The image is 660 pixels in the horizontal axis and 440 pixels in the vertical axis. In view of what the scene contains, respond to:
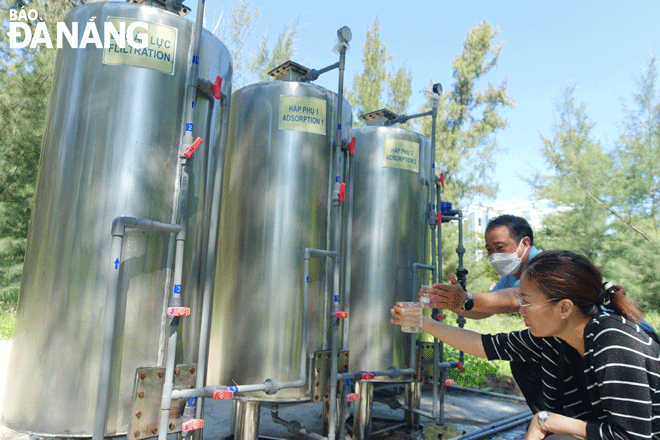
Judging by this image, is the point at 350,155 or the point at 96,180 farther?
the point at 350,155

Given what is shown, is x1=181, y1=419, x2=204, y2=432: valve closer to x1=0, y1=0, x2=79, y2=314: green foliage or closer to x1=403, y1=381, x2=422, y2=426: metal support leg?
x1=403, y1=381, x2=422, y2=426: metal support leg

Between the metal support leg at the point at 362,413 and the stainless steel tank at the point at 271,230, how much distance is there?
1169 mm

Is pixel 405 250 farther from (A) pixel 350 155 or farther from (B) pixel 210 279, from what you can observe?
(B) pixel 210 279

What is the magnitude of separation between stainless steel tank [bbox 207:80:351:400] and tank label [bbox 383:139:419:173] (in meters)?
1.11

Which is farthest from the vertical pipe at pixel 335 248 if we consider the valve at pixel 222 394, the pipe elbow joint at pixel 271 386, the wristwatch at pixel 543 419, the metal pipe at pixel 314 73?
the wristwatch at pixel 543 419

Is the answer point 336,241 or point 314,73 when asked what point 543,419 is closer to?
point 336,241

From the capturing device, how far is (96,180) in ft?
8.79

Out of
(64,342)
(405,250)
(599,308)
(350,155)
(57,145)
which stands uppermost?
(350,155)

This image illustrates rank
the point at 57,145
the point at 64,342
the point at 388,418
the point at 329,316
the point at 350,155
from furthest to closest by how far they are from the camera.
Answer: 1. the point at 388,418
2. the point at 350,155
3. the point at 329,316
4. the point at 57,145
5. the point at 64,342

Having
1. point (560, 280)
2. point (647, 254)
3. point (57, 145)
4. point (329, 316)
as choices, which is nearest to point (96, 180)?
point (57, 145)

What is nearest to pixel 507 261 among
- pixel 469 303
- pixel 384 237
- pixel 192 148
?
pixel 469 303

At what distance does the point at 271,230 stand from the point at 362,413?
2.33 m

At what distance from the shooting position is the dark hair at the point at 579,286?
2.10m

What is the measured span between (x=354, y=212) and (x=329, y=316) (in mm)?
1385
